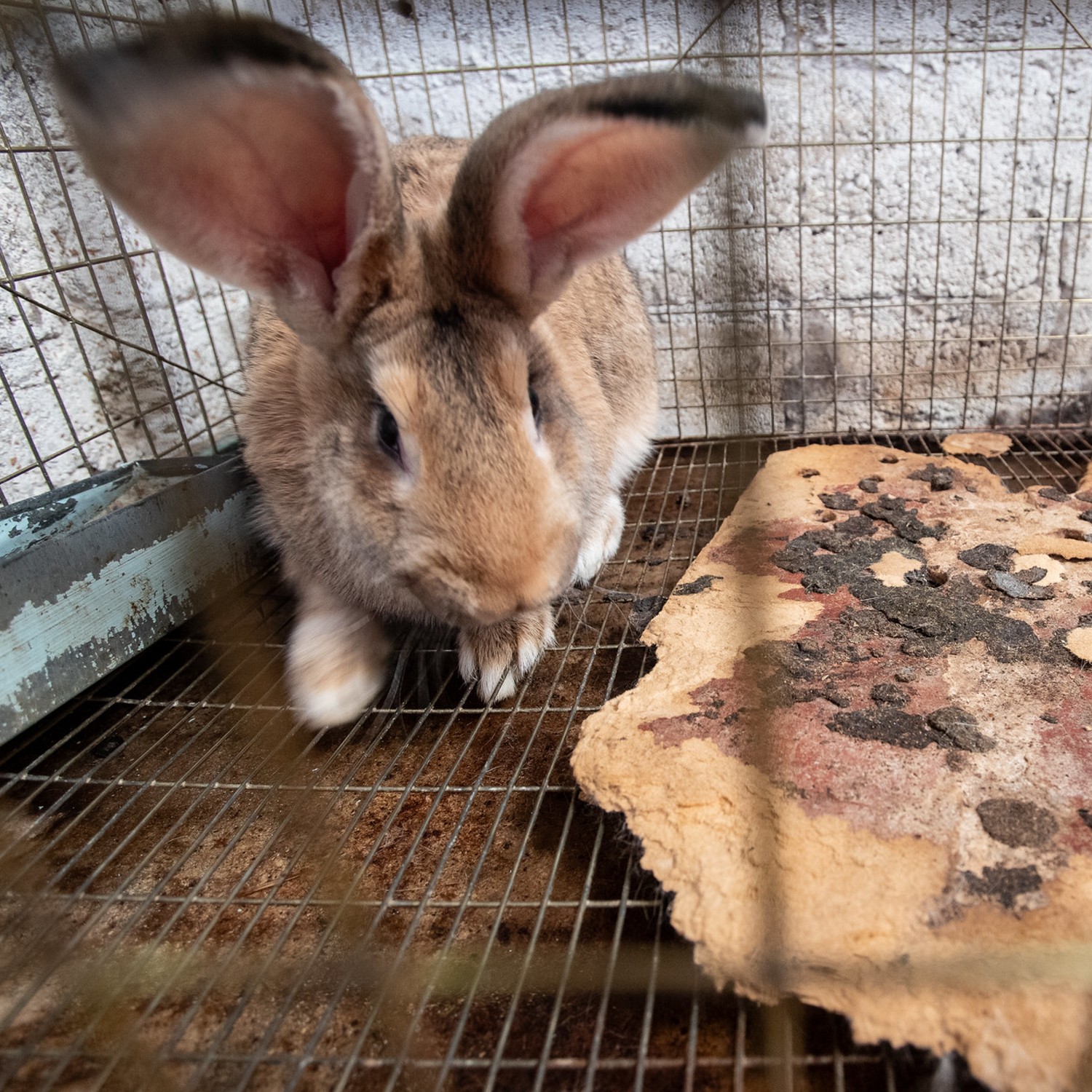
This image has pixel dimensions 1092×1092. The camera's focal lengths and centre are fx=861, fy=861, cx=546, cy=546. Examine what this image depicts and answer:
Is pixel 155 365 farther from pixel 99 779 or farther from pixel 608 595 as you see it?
pixel 608 595

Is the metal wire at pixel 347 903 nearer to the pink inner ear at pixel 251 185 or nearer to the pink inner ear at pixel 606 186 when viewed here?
the pink inner ear at pixel 606 186

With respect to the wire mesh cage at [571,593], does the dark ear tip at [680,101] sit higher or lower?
higher

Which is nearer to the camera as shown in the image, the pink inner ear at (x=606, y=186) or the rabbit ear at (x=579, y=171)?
the rabbit ear at (x=579, y=171)

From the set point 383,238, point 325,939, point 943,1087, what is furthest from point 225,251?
point 943,1087

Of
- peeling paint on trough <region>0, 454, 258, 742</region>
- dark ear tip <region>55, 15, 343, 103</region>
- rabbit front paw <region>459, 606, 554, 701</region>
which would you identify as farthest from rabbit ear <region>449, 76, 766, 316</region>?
peeling paint on trough <region>0, 454, 258, 742</region>

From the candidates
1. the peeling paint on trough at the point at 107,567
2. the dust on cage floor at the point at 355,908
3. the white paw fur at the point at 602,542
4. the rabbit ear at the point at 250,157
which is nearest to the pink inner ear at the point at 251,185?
the rabbit ear at the point at 250,157

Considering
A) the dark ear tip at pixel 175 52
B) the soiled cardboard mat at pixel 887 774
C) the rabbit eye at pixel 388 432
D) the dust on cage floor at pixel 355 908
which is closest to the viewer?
the dark ear tip at pixel 175 52

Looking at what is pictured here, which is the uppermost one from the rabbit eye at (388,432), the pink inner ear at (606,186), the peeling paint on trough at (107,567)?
the pink inner ear at (606,186)

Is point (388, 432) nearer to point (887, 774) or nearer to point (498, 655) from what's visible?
point (498, 655)

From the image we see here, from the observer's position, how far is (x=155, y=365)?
2994 millimetres

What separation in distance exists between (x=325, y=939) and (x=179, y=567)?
144 centimetres

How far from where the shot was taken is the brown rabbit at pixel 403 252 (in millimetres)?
1212

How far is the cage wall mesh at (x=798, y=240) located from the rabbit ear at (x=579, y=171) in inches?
43.1

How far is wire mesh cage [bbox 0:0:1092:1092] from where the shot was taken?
1338mm
